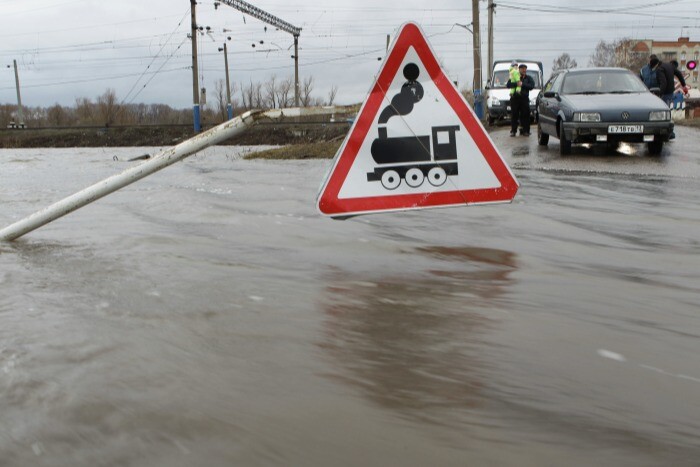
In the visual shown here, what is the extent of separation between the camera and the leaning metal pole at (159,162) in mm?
4000

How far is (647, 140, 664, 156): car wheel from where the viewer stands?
10625 mm

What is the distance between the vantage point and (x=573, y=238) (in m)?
4.31

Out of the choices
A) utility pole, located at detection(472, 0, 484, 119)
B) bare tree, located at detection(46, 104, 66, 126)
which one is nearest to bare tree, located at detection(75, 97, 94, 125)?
bare tree, located at detection(46, 104, 66, 126)

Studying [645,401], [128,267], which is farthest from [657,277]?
[128,267]

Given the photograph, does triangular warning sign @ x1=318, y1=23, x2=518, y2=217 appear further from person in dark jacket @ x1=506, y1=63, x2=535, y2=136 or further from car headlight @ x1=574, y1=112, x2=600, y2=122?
person in dark jacket @ x1=506, y1=63, x2=535, y2=136

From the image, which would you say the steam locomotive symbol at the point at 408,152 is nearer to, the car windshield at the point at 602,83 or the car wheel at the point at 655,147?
the car wheel at the point at 655,147

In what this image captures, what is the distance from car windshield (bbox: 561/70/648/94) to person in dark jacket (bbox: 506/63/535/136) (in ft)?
8.27

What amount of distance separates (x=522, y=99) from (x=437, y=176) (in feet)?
38.9

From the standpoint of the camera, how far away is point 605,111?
10383 millimetres

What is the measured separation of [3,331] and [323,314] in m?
1.14

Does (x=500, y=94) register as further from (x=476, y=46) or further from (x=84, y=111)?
(x=84, y=111)

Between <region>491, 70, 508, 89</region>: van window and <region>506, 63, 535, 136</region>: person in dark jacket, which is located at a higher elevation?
<region>491, 70, 508, 89</region>: van window

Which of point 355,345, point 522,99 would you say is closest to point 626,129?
point 522,99

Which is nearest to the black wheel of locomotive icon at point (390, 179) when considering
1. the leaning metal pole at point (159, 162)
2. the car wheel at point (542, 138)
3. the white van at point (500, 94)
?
the leaning metal pole at point (159, 162)
